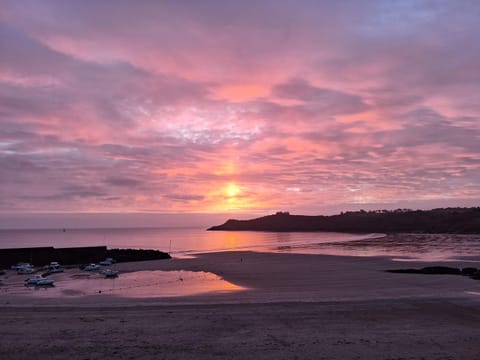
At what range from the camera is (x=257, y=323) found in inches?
648

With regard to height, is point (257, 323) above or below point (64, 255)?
below

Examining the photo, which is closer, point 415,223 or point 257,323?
point 257,323

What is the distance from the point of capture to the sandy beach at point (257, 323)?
41.7 ft

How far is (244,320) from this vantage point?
1705 centimetres

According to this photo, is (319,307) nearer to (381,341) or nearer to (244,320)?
(244,320)

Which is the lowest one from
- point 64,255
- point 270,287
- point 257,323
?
point 270,287

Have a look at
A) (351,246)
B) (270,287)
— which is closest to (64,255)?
(270,287)

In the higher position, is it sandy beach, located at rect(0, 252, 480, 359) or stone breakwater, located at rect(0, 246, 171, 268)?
stone breakwater, located at rect(0, 246, 171, 268)

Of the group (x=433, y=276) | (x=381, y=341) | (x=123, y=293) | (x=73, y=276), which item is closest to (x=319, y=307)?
(x=381, y=341)

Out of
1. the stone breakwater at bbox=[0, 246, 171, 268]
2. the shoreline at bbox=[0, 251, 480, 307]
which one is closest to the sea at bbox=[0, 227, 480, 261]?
the stone breakwater at bbox=[0, 246, 171, 268]

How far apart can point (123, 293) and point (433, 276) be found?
69.6ft

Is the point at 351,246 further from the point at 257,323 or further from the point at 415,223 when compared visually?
the point at 415,223

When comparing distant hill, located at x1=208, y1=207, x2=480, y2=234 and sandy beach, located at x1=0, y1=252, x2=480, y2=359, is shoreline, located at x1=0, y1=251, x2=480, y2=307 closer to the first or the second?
sandy beach, located at x1=0, y1=252, x2=480, y2=359

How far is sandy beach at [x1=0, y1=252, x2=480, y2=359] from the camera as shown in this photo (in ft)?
41.7
